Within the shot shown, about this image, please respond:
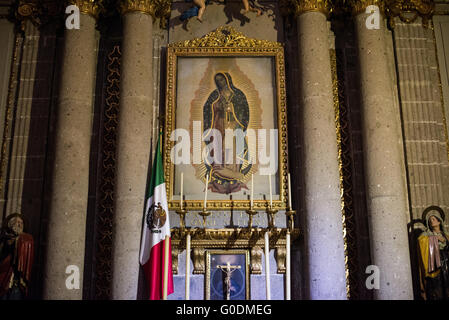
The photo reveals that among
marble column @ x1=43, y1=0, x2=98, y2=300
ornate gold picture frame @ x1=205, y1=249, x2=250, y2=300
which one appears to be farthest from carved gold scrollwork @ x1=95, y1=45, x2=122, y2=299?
ornate gold picture frame @ x1=205, y1=249, x2=250, y2=300

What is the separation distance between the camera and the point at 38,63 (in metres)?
8.46

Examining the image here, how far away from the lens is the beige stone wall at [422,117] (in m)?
7.83

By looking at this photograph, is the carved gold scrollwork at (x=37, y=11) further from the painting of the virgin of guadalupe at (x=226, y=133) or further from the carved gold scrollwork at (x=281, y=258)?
the carved gold scrollwork at (x=281, y=258)

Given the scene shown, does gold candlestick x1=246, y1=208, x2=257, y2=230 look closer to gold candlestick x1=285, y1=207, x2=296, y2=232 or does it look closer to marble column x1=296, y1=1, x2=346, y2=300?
gold candlestick x1=285, y1=207, x2=296, y2=232

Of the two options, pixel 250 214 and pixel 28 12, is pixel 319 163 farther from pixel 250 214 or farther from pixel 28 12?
pixel 28 12

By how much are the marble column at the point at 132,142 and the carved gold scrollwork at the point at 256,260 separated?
4.85 feet

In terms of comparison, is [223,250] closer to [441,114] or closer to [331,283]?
[331,283]

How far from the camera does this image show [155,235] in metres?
7.20

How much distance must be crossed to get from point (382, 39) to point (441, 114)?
137 centimetres

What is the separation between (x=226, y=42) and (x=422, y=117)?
299 centimetres

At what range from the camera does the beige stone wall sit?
7828 millimetres

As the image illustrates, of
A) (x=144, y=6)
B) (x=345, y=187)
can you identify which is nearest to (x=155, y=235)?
(x=345, y=187)

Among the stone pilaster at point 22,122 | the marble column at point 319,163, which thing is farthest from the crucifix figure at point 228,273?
the stone pilaster at point 22,122

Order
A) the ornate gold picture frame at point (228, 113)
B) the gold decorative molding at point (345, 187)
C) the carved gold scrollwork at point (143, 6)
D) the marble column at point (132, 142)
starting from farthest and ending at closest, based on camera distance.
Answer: the carved gold scrollwork at point (143, 6), the ornate gold picture frame at point (228, 113), the gold decorative molding at point (345, 187), the marble column at point (132, 142)
